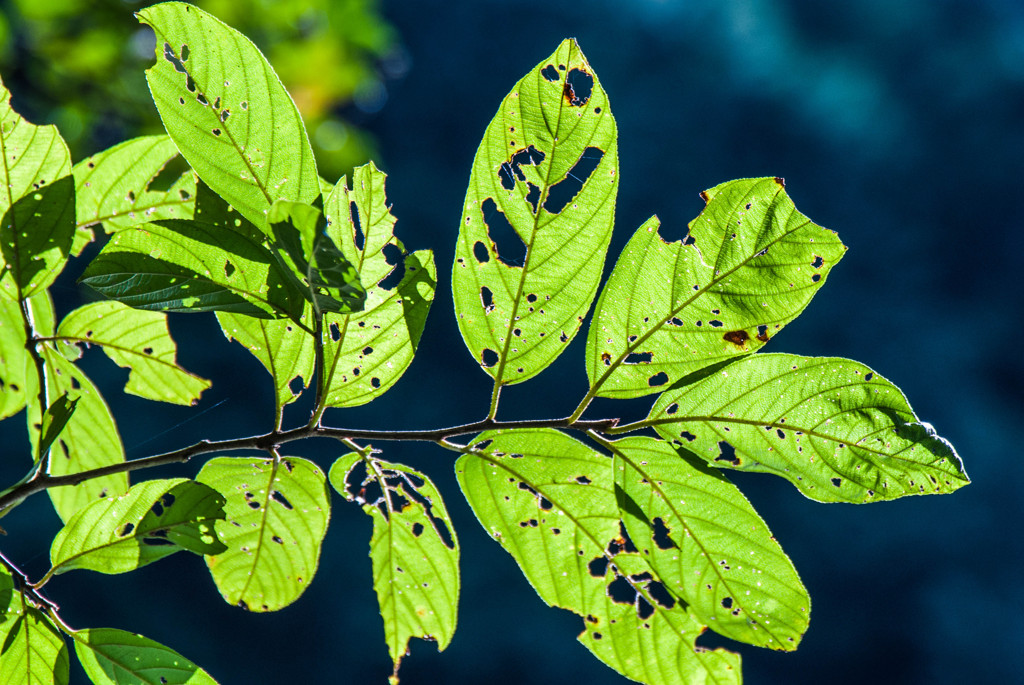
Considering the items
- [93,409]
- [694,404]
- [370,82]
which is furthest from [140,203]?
[370,82]

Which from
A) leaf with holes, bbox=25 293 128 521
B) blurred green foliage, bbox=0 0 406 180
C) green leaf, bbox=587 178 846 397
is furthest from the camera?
blurred green foliage, bbox=0 0 406 180

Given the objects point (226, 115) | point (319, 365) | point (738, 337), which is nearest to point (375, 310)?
point (319, 365)

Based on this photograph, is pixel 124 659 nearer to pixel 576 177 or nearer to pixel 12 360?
pixel 12 360

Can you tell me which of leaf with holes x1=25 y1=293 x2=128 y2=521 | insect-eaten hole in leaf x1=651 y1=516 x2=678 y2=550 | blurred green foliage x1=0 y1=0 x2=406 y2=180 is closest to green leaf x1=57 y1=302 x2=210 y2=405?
leaf with holes x1=25 y1=293 x2=128 y2=521

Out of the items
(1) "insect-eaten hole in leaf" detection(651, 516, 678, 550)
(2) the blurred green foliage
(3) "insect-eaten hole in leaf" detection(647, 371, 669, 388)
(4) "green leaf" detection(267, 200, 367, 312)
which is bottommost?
(1) "insect-eaten hole in leaf" detection(651, 516, 678, 550)

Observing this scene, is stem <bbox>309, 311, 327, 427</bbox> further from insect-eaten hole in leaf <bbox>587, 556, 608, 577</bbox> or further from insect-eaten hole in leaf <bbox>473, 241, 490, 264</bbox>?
insect-eaten hole in leaf <bbox>587, 556, 608, 577</bbox>

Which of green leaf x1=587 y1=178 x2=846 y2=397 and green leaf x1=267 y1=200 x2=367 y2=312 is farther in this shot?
green leaf x1=587 y1=178 x2=846 y2=397
